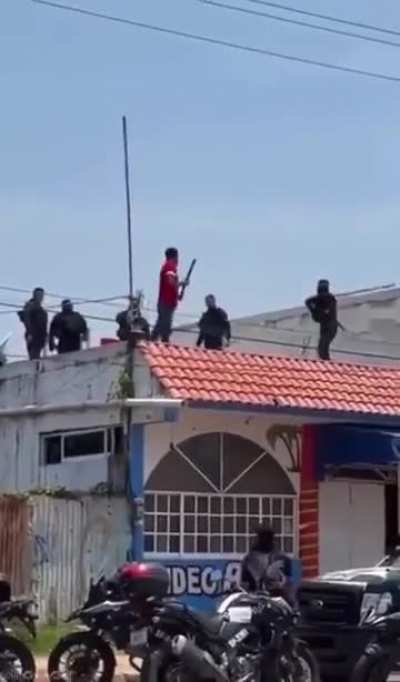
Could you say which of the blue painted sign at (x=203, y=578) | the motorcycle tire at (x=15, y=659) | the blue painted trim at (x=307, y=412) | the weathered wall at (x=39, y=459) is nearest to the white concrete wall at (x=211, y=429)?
the blue painted trim at (x=307, y=412)

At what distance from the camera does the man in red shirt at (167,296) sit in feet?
80.0

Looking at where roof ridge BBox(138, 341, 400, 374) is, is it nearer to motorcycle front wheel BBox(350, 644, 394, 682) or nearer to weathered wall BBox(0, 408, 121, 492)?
weathered wall BBox(0, 408, 121, 492)

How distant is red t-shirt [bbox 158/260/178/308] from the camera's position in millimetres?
24344

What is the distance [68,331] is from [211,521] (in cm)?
401

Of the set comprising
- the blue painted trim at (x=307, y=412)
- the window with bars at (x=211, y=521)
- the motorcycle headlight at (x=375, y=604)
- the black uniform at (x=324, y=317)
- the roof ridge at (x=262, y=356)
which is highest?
the black uniform at (x=324, y=317)

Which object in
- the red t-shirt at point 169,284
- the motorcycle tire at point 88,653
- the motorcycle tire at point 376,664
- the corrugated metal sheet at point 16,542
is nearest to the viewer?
the motorcycle tire at point 376,664

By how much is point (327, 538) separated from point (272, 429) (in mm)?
2004

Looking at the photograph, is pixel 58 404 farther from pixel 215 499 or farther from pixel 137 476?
pixel 215 499

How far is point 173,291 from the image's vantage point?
80.2ft

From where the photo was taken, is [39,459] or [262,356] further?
[262,356]

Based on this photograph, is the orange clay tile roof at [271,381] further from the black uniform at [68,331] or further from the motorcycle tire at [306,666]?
the motorcycle tire at [306,666]

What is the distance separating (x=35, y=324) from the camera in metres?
25.4

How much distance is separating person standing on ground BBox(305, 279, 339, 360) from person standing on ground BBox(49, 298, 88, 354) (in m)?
4.17

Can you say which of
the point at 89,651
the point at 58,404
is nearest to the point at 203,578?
the point at 58,404
